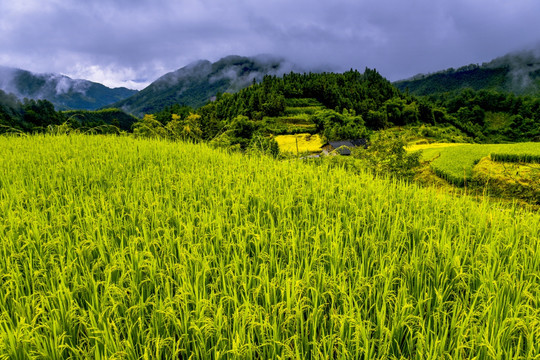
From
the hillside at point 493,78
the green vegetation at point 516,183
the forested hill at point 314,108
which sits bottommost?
the green vegetation at point 516,183

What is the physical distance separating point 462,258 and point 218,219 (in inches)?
→ 90.4

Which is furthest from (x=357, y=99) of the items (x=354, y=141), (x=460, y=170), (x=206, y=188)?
(x=206, y=188)

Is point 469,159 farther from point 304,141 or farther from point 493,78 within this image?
point 493,78

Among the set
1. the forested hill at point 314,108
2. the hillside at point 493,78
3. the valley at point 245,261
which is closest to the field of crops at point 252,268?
the valley at point 245,261

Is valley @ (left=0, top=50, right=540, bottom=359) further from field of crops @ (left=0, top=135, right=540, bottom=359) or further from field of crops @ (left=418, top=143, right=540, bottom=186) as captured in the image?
field of crops @ (left=418, top=143, right=540, bottom=186)

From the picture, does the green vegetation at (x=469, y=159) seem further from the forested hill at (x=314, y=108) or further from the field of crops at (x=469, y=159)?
the forested hill at (x=314, y=108)

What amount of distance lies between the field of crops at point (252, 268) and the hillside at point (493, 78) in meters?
167

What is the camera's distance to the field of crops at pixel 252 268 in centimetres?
156

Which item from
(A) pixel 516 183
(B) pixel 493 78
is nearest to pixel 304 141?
(A) pixel 516 183

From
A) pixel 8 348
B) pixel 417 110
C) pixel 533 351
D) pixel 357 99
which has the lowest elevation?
pixel 533 351

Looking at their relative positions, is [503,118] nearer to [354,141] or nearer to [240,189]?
[354,141]

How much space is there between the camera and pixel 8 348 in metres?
1.48

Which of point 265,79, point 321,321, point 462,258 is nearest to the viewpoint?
point 321,321

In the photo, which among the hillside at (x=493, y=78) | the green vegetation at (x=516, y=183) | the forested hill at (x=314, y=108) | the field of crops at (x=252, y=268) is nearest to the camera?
the field of crops at (x=252, y=268)
